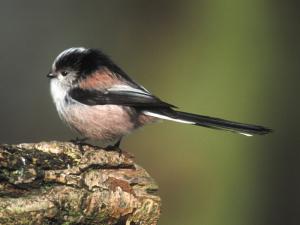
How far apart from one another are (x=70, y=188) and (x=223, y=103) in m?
3.70

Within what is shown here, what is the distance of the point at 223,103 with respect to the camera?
7.13 meters

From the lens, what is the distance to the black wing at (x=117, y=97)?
5168mm

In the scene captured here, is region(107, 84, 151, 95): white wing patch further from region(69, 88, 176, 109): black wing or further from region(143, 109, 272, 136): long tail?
region(143, 109, 272, 136): long tail

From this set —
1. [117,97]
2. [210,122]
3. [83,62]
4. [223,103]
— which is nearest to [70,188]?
[210,122]

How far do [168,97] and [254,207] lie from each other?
1462 mm

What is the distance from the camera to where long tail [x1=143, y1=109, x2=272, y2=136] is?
A: 4645 mm

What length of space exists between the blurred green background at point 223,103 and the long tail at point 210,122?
1916 millimetres

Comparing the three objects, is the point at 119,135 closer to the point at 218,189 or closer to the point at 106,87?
the point at 106,87

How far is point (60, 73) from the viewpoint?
17.9 feet

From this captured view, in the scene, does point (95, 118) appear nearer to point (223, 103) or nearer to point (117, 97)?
point (117, 97)

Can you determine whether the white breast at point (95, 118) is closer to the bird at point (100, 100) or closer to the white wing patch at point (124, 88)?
the bird at point (100, 100)

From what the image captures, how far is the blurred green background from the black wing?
1949mm

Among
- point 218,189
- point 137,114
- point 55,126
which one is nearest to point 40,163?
point 137,114

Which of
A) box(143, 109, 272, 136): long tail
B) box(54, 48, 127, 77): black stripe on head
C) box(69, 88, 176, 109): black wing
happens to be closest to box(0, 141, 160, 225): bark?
box(143, 109, 272, 136): long tail
